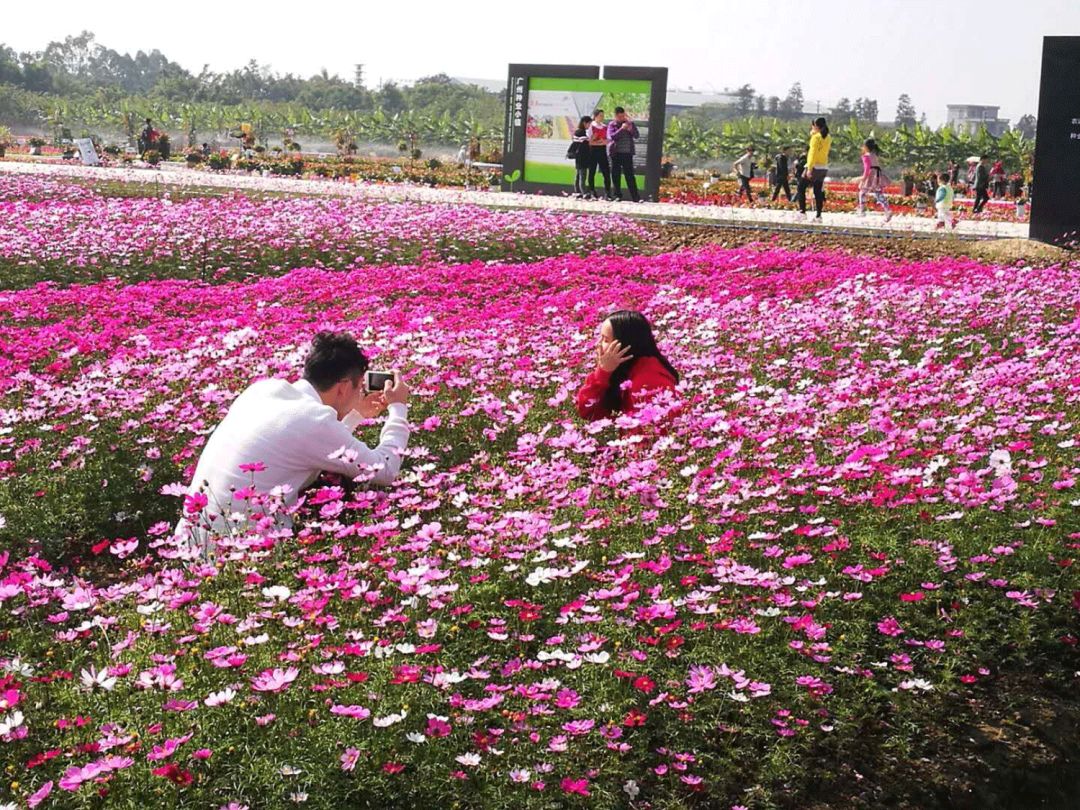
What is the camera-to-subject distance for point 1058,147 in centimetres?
1597

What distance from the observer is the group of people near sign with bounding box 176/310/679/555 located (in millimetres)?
4484

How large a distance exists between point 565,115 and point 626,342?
69.5 ft

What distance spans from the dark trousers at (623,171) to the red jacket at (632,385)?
18057mm

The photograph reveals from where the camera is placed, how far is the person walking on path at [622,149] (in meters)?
23.1

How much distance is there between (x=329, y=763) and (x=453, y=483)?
2572 mm

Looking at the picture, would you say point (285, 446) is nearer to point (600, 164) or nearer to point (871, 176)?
point (871, 176)

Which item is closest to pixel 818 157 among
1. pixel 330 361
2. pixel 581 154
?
pixel 581 154

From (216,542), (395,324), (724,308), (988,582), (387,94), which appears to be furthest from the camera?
(387,94)

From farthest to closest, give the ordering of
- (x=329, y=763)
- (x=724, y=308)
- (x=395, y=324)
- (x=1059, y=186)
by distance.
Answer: (x=1059, y=186) < (x=724, y=308) < (x=395, y=324) < (x=329, y=763)

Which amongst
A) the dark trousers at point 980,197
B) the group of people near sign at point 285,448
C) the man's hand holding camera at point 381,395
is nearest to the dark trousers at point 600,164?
the dark trousers at point 980,197

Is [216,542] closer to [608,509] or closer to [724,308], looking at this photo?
[608,509]

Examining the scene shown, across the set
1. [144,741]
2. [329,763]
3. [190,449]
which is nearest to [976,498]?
[329,763]

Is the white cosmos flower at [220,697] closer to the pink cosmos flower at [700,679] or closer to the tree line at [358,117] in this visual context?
the pink cosmos flower at [700,679]

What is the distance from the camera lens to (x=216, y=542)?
4270mm
